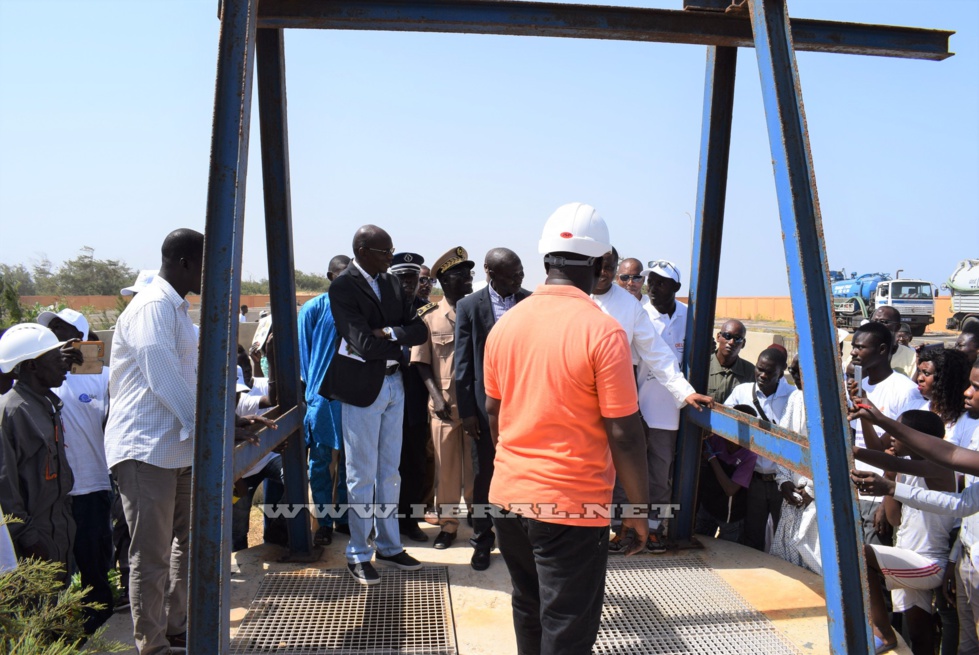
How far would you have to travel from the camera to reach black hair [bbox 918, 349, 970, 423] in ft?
12.9

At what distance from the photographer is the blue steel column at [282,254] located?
367 centimetres

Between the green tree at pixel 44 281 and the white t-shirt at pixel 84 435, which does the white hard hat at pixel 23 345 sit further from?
the green tree at pixel 44 281

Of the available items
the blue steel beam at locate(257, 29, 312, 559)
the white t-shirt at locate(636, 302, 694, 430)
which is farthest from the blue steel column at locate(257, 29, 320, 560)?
the white t-shirt at locate(636, 302, 694, 430)

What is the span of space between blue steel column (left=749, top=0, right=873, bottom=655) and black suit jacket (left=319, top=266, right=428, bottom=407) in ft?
6.84

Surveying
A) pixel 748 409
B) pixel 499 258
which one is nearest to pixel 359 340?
pixel 499 258

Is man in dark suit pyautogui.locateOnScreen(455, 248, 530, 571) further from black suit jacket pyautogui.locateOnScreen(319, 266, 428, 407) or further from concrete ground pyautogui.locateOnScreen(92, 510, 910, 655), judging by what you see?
black suit jacket pyautogui.locateOnScreen(319, 266, 428, 407)

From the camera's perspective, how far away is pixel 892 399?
13.0ft

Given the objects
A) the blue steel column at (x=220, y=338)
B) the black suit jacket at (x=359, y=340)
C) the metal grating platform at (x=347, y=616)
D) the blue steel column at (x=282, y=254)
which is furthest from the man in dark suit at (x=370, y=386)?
the blue steel column at (x=220, y=338)

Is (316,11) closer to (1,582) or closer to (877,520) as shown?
(1,582)

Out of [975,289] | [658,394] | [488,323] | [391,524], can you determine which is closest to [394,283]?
[488,323]

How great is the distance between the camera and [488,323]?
415 cm

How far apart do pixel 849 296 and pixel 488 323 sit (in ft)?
119

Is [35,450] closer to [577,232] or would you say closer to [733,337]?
[577,232]

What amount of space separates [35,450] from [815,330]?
3.38m
